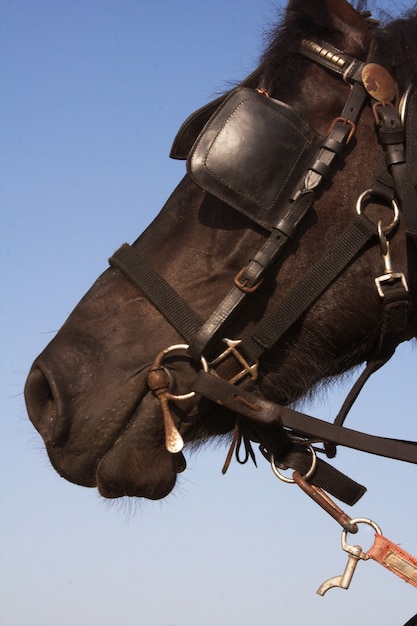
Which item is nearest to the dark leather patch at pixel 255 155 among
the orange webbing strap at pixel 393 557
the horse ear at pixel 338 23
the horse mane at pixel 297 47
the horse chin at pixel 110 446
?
the horse mane at pixel 297 47

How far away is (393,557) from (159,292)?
4.45 ft

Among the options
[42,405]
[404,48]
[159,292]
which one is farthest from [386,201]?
[42,405]

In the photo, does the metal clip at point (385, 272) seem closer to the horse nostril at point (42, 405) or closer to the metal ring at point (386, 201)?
the metal ring at point (386, 201)

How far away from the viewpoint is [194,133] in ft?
14.2

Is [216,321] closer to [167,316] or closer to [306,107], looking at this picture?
[167,316]

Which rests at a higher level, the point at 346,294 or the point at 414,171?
the point at 414,171

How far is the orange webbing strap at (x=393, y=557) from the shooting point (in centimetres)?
369

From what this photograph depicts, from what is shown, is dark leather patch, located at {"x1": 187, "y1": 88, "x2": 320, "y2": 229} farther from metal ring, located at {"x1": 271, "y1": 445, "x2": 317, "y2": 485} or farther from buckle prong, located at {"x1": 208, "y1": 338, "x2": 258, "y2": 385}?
metal ring, located at {"x1": 271, "y1": 445, "x2": 317, "y2": 485}

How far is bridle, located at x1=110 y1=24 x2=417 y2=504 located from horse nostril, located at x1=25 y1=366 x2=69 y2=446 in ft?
1.31

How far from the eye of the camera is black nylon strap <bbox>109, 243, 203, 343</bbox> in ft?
12.4

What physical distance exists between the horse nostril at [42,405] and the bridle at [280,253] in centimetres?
40

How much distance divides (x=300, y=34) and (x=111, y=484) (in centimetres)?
204

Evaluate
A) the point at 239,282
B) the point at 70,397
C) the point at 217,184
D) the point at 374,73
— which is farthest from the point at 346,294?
the point at 70,397

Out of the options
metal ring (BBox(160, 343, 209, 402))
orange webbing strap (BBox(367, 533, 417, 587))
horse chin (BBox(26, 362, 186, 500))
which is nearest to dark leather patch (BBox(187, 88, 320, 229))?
metal ring (BBox(160, 343, 209, 402))
